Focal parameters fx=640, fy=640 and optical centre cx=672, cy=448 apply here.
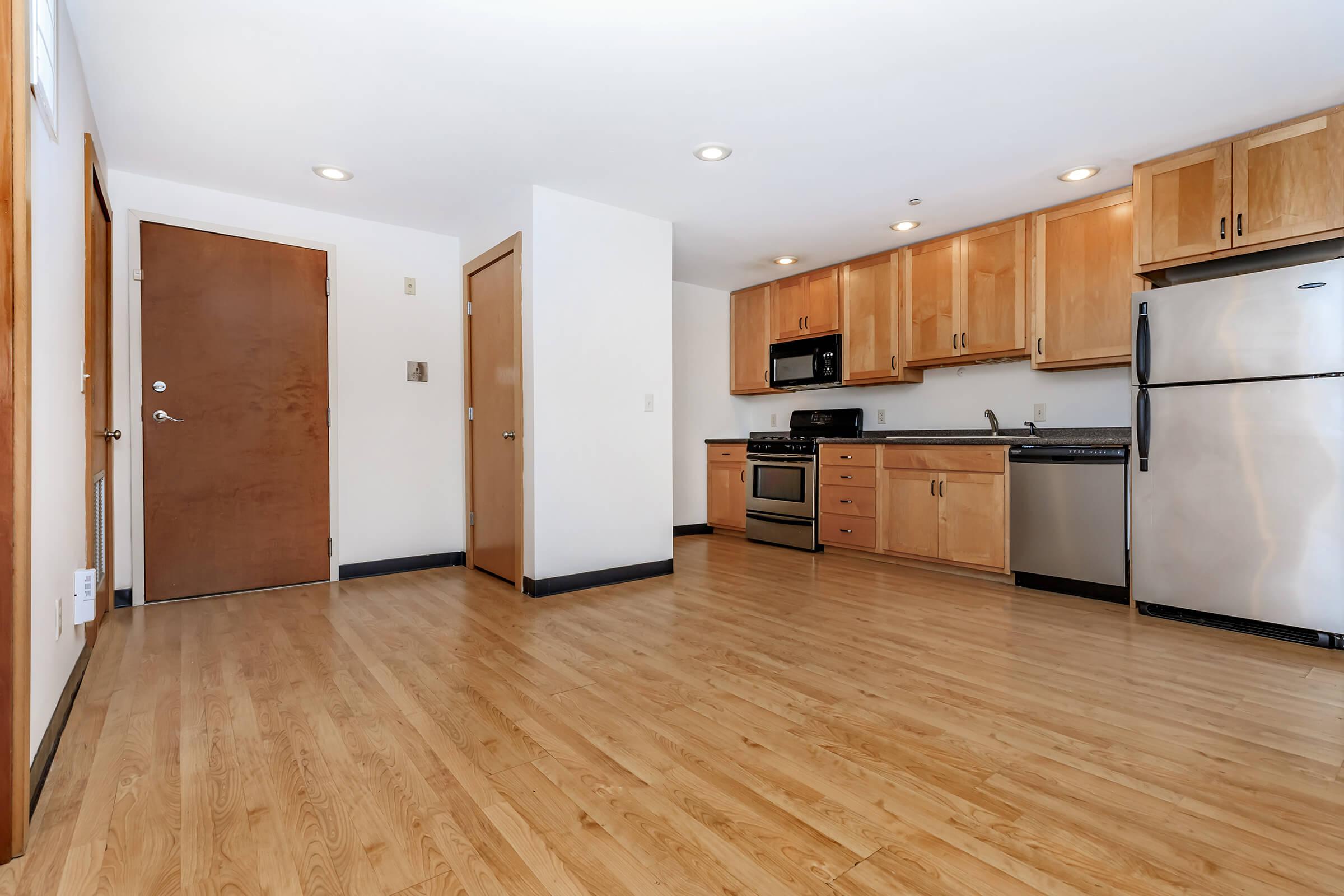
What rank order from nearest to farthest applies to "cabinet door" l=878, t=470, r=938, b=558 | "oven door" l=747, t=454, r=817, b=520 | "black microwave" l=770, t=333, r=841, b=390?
"cabinet door" l=878, t=470, r=938, b=558, "oven door" l=747, t=454, r=817, b=520, "black microwave" l=770, t=333, r=841, b=390

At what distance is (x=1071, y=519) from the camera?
3498 mm

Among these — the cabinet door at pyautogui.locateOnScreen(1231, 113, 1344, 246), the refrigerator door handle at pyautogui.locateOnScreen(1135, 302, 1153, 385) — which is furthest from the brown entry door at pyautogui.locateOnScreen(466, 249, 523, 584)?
the cabinet door at pyautogui.locateOnScreen(1231, 113, 1344, 246)

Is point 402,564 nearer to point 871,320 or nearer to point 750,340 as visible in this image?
point 750,340

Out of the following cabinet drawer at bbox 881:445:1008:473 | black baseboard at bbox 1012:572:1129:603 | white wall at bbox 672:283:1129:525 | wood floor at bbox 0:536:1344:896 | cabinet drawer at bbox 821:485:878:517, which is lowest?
wood floor at bbox 0:536:1344:896

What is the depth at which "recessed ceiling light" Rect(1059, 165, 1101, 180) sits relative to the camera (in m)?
3.25

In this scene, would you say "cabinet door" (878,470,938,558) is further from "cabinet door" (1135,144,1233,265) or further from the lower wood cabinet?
"cabinet door" (1135,144,1233,265)

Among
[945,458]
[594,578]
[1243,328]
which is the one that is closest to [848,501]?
[945,458]

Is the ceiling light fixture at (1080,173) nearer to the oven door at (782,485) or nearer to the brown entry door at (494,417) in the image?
the oven door at (782,485)

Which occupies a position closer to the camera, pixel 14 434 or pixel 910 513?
pixel 14 434

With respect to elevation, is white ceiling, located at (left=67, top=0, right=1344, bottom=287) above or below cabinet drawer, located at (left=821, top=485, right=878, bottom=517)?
above

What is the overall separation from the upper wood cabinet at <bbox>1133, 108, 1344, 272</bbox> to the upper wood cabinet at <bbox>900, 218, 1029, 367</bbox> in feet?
2.48

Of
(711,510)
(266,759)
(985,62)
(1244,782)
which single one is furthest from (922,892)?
(711,510)

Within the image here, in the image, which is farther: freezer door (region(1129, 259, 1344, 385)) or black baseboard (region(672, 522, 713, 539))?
black baseboard (region(672, 522, 713, 539))

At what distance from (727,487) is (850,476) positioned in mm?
1353
